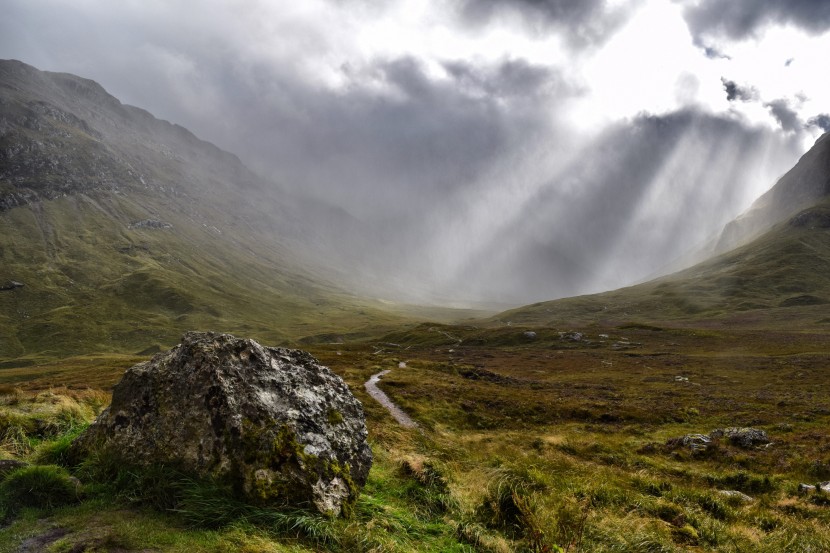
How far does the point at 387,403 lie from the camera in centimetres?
4716

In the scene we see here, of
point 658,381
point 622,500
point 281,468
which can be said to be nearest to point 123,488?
point 281,468

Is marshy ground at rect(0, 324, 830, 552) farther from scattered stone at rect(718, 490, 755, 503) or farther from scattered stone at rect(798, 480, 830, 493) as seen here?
scattered stone at rect(798, 480, 830, 493)

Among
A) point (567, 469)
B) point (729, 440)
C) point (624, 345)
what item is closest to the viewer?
point (567, 469)

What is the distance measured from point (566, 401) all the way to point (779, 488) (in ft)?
94.3

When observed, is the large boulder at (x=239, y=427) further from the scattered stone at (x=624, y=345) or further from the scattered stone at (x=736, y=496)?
the scattered stone at (x=624, y=345)

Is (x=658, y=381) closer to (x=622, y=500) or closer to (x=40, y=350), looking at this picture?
(x=622, y=500)

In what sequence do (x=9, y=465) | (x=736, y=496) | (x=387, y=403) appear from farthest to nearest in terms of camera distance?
1. (x=387, y=403)
2. (x=736, y=496)
3. (x=9, y=465)

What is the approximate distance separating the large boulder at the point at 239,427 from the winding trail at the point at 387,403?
25.7 metres

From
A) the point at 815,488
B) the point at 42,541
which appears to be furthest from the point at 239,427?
the point at 815,488

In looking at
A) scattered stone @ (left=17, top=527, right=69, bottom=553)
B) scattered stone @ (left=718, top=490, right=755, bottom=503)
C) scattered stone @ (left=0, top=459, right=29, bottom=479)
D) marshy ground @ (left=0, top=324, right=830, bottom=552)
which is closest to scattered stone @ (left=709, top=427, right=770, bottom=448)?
marshy ground @ (left=0, top=324, right=830, bottom=552)

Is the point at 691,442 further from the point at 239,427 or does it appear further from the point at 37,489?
the point at 37,489

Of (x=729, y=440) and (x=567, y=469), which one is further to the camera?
(x=729, y=440)

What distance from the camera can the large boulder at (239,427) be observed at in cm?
923

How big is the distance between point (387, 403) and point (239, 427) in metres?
39.1
